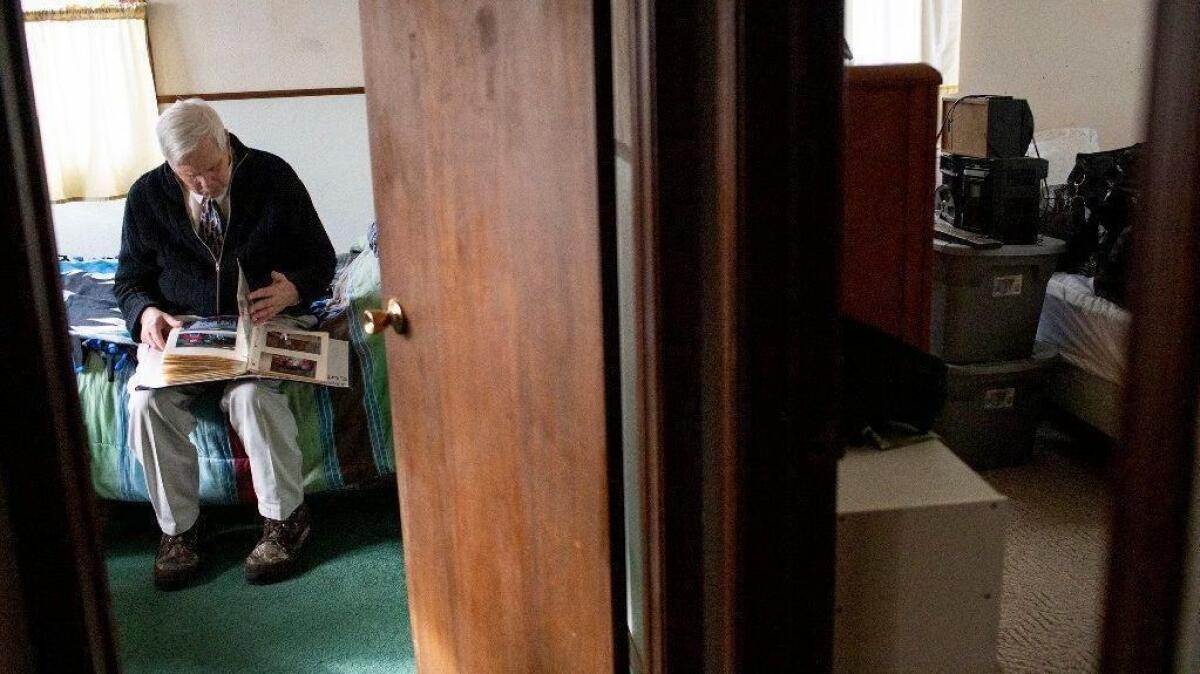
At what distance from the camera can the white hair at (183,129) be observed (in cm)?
278

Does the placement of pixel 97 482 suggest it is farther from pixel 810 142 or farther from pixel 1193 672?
pixel 1193 672

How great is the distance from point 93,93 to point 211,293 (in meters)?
1.94

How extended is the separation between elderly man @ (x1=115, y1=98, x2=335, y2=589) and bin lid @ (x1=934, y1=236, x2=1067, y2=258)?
1852 mm

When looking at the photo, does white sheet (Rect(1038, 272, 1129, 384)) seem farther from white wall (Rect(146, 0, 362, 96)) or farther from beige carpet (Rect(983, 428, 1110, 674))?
white wall (Rect(146, 0, 362, 96))

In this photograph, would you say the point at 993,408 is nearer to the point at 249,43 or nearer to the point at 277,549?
the point at 277,549

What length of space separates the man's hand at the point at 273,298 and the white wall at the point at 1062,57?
2.87m

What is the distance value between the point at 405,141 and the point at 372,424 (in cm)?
146

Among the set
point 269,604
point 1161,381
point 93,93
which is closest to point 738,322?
point 1161,381

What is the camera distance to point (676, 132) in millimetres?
1278

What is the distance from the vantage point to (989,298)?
130 inches

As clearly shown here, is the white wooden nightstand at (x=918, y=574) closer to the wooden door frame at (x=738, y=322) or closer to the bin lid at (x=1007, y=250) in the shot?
the wooden door frame at (x=738, y=322)

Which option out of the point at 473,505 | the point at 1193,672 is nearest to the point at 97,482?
the point at 473,505

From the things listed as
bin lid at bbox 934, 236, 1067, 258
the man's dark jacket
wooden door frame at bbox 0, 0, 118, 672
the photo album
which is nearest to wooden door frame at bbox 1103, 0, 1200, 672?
wooden door frame at bbox 0, 0, 118, 672

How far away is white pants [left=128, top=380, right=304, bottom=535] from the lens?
2.85m
